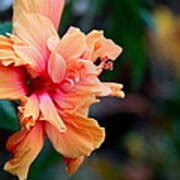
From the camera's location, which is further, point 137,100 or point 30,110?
point 137,100

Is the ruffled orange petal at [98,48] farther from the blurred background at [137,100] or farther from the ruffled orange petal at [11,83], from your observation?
the blurred background at [137,100]

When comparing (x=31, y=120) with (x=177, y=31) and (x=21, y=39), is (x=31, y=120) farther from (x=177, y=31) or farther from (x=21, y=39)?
(x=177, y=31)

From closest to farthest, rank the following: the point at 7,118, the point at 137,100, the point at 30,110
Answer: the point at 30,110 → the point at 7,118 → the point at 137,100

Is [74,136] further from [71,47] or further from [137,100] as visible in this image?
[137,100]

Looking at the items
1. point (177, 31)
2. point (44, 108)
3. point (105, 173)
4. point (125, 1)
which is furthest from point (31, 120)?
point (177, 31)

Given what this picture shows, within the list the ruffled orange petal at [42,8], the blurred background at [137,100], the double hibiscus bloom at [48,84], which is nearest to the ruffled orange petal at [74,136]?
the double hibiscus bloom at [48,84]

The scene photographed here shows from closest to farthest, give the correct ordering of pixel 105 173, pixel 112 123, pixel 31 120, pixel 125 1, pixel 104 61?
pixel 31 120 < pixel 104 61 < pixel 125 1 < pixel 105 173 < pixel 112 123

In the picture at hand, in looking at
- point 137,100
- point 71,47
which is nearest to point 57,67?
point 71,47

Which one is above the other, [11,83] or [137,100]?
[11,83]
